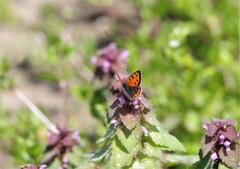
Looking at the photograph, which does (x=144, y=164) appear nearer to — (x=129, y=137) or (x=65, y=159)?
(x=129, y=137)

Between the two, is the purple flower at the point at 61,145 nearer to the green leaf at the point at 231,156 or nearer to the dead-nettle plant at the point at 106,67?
the dead-nettle plant at the point at 106,67

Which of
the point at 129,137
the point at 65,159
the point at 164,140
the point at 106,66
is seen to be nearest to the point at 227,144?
the point at 164,140

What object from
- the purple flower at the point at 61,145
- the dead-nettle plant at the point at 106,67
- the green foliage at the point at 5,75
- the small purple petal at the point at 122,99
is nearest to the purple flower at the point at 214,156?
the small purple petal at the point at 122,99

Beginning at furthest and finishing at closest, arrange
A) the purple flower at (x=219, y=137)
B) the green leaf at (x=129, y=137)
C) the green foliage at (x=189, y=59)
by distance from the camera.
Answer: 1. the green foliage at (x=189, y=59)
2. the green leaf at (x=129, y=137)
3. the purple flower at (x=219, y=137)

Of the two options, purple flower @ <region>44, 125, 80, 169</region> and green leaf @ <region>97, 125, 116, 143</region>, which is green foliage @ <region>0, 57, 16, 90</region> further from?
green leaf @ <region>97, 125, 116, 143</region>

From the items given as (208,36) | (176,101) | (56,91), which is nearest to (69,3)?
(56,91)

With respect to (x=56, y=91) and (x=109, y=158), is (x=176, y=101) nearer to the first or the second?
(x=56, y=91)

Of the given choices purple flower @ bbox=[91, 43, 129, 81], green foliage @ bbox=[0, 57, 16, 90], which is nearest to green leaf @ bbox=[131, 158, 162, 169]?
purple flower @ bbox=[91, 43, 129, 81]

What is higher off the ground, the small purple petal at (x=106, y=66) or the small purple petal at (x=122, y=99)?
the small purple petal at (x=106, y=66)
